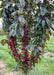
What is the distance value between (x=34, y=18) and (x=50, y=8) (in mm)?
218

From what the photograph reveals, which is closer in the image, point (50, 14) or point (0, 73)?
point (50, 14)

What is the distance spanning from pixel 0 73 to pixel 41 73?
999 mm

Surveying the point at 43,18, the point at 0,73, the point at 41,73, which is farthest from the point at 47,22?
the point at 0,73

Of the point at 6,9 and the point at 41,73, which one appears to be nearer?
the point at 6,9

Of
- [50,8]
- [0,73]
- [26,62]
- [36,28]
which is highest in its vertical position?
[50,8]

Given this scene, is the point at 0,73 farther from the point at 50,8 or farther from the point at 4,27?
the point at 50,8

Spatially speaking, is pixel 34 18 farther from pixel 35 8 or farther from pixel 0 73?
pixel 0 73

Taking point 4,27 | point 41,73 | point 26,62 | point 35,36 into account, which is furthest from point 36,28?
point 41,73

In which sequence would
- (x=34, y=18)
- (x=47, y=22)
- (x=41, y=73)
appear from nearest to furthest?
1. (x=47, y=22)
2. (x=34, y=18)
3. (x=41, y=73)

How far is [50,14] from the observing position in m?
1.16

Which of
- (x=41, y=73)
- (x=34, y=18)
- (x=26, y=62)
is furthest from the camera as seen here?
(x=41, y=73)

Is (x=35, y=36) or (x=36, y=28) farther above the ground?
(x=36, y=28)

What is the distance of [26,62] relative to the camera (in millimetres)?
1438

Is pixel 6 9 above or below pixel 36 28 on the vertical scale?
above
